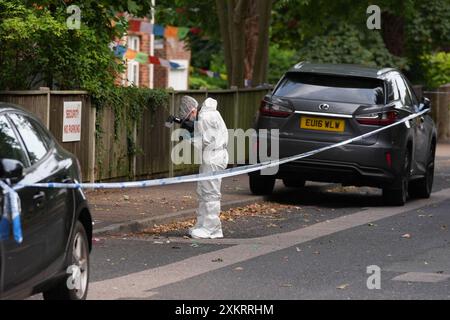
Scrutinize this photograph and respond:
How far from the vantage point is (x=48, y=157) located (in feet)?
30.1

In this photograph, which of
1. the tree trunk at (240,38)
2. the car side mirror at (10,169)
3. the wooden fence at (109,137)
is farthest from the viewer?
the tree trunk at (240,38)

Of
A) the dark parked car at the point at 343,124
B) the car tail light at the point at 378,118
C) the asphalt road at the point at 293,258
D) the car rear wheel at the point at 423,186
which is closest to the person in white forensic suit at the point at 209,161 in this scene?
the asphalt road at the point at 293,258

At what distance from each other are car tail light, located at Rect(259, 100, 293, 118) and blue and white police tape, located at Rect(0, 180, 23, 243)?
936cm

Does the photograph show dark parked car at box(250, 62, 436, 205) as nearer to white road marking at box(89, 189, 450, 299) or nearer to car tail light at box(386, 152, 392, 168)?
car tail light at box(386, 152, 392, 168)

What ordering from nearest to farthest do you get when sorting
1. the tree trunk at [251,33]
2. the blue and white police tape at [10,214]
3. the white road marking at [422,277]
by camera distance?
the blue and white police tape at [10,214]
the white road marking at [422,277]
the tree trunk at [251,33]

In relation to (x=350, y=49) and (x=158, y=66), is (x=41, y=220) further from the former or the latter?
(x=158, y=66)

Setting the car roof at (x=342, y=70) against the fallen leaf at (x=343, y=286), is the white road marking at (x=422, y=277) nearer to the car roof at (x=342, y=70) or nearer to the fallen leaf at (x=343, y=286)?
the fallen leaf at (x=343, y=286)

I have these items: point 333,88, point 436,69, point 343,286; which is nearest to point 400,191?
point 333,88

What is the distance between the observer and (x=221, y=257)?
40.4 feet

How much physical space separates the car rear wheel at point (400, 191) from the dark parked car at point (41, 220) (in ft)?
27.1

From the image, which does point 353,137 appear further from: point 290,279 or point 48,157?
point 48,157

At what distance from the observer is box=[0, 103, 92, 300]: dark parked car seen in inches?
313

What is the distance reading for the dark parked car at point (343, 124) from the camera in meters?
16.8

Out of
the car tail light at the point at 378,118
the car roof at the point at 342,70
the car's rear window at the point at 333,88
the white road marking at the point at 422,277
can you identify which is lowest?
the white road marking at the point at 422,277
